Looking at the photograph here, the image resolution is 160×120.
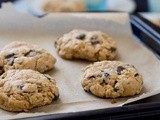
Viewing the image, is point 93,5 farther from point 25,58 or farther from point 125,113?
point 125,113

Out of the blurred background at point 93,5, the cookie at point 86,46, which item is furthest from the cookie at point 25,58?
the blurred background at point 93,5

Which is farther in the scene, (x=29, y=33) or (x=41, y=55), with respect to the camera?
(x=29, y=33)

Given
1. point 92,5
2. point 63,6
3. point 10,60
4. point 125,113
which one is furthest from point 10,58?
point 92,5

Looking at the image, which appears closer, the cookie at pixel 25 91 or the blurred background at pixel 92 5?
the cookie at pixel 25 91

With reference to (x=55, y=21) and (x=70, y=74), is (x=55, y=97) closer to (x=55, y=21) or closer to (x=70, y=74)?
(x=70, y=74)

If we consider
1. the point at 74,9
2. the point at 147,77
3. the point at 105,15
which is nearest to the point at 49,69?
the point at 147,77

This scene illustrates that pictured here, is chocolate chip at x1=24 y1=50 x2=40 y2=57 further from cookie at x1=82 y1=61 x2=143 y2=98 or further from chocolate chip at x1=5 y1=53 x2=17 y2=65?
cookie at x1=82 y1=61 x2=143 y2=98

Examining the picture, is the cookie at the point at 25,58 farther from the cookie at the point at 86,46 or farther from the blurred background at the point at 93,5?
the blurred background at the point at 93,5
